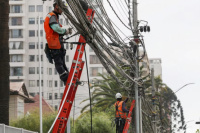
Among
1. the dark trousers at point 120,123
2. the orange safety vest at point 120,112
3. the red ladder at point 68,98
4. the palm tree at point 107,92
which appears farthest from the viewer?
the palm tree at point 107,92

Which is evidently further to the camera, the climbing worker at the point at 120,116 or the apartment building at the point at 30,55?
the apartment building at the point at 30,55

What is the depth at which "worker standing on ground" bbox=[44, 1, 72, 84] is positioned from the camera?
38.0ft

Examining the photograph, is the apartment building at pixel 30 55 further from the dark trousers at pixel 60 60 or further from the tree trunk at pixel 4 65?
the dark trousers at pixel 60 60

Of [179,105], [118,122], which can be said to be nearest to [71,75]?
[118,122]

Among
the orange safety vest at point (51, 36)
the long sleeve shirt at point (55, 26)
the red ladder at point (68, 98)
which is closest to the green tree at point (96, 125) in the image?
the red ladder at point (68, 98)

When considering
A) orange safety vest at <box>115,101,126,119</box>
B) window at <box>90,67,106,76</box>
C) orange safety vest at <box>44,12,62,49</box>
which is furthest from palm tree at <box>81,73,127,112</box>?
orange safety vest at <box>44,12,62,49</box>

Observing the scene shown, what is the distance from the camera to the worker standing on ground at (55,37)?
11.6 m

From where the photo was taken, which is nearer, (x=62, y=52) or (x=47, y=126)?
(x=62, y=52)

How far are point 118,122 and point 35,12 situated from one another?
85.0 m

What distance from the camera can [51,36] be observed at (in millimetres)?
11734

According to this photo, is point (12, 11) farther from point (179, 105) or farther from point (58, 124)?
point (58, 124)

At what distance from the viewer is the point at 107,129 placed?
52.2m

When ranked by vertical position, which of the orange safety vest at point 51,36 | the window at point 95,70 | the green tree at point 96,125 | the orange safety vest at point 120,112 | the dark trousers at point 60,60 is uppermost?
the window at point 95,70

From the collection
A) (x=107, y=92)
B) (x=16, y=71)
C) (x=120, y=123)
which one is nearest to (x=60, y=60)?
(x=120, y=123)
